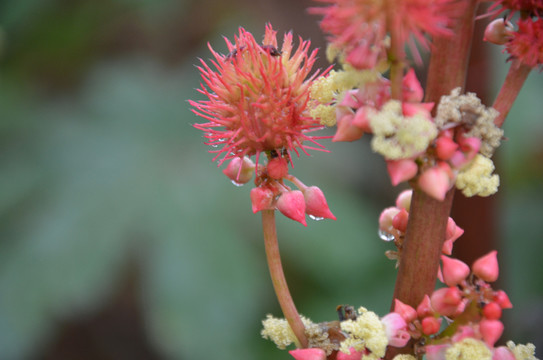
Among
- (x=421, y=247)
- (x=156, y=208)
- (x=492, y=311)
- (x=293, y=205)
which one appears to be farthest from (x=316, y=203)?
(x=156, y=208)

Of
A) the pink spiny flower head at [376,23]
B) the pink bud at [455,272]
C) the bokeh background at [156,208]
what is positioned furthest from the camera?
the bokeh background at [156,208]

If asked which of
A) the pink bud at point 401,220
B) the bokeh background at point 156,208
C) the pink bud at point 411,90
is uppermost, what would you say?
the bokeh background at point 156,208

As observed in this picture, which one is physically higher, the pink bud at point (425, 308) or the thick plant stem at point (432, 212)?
the thick plant stem at point (432, 212)

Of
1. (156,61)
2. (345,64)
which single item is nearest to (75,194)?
(156,61)

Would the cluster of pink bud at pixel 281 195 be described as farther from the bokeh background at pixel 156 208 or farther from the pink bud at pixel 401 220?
the bokeh background at pixel 156 208

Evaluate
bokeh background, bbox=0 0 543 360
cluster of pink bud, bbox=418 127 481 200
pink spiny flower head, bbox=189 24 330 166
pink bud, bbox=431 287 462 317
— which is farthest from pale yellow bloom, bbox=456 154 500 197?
bokeh background, bbox=0 0 543 360

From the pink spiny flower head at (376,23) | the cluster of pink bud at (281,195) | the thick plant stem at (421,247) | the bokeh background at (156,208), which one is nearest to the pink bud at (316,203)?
the cluster of pink bud at (281,195)

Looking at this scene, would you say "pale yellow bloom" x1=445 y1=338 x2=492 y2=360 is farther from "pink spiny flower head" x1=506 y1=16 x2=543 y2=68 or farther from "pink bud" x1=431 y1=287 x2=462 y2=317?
"pink spiny flower head" x1=506 y1=16 x2=543 y2=68
